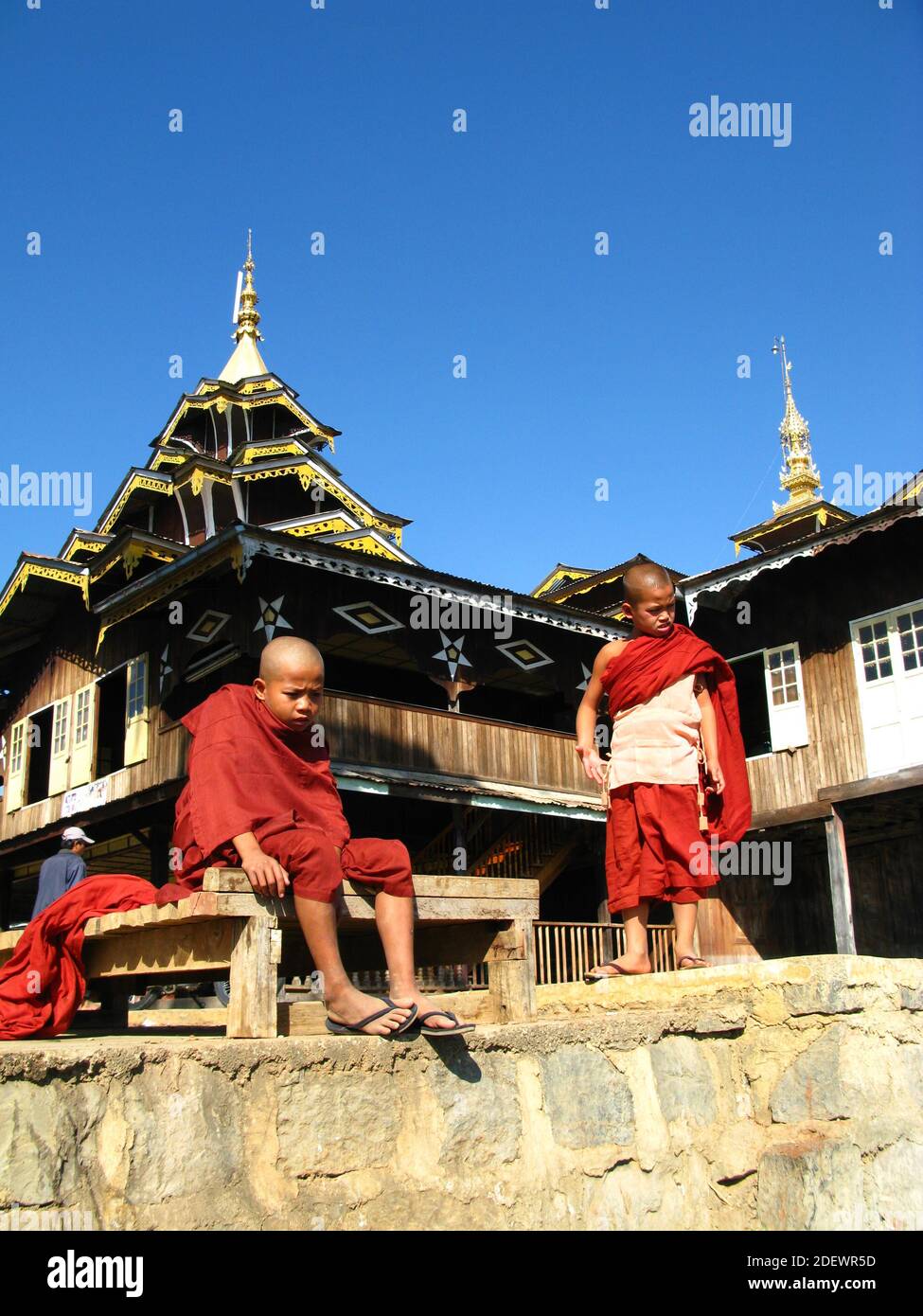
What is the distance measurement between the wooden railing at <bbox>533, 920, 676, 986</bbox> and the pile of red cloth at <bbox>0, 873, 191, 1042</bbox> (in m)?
9.03

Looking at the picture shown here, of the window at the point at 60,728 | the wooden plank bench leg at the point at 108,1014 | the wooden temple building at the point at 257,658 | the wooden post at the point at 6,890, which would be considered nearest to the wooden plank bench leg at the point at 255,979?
the wooden plank bench leg at the point at 108,1014

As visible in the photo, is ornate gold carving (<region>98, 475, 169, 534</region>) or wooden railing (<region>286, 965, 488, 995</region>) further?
ornate gold carving (<region>98, 475, 169, 534</region>)

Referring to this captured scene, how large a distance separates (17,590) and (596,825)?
11151mm

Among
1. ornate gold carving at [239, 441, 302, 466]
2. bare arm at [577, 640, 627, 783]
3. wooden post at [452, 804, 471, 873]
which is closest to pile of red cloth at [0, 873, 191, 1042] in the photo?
bare arm at [577, 640, 627, 783]

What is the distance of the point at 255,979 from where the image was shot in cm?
343

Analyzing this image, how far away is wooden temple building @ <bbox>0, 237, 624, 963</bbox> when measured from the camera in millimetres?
16031

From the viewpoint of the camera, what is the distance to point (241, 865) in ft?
11.8

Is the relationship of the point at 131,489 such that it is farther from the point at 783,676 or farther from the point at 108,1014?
the point at 108,1014

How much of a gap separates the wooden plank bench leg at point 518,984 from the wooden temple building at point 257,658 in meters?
11.0

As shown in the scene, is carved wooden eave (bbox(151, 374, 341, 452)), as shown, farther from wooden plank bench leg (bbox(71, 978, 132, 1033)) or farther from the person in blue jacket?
wooden plank bench leg (bbox(71, 978, 132, 1033))

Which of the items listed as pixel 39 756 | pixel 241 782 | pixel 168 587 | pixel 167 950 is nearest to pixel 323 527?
pixel 168 587

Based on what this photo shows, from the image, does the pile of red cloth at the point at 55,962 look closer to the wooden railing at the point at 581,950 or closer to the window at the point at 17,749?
the wooden railing at the point at 581,950
